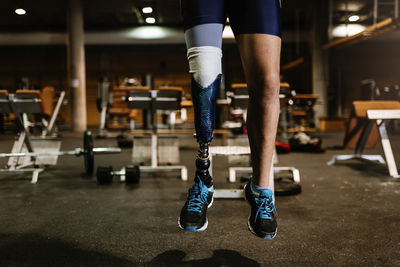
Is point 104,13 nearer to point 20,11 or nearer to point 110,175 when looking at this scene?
point 20,11

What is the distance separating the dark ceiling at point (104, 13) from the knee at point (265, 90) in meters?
7.84

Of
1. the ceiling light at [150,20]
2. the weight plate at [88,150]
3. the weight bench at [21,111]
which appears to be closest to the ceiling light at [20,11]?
the weight bench at [21,111]

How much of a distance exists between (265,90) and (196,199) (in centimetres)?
34

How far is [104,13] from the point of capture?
11312mm

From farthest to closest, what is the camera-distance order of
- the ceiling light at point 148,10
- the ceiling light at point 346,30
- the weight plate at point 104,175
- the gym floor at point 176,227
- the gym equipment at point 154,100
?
the ceiling light at point 346,30 → the gym equipment at point 154,100 → the ceiling light at point 148,10 → the weight plate at point 104,175 → the gym floor at point 176,227

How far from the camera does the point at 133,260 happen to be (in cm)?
117

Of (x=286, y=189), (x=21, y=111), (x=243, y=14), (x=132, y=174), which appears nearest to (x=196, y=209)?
(x=243, y=14)

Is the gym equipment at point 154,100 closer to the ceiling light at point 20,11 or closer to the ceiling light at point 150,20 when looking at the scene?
the ceiling light at point 150,20

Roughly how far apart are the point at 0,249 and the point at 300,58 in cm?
1128

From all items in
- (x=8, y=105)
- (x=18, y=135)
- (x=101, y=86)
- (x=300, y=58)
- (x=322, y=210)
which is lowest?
(x=322, y=210)

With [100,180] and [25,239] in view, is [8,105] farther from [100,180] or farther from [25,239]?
[25,239]

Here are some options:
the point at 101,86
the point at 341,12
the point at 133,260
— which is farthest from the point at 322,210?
the point at 341,12

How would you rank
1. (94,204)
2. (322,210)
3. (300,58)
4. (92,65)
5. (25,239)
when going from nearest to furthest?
(25,239), (322,210), (94,204), (300,58), (92,65)

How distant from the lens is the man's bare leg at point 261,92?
3.06ft
